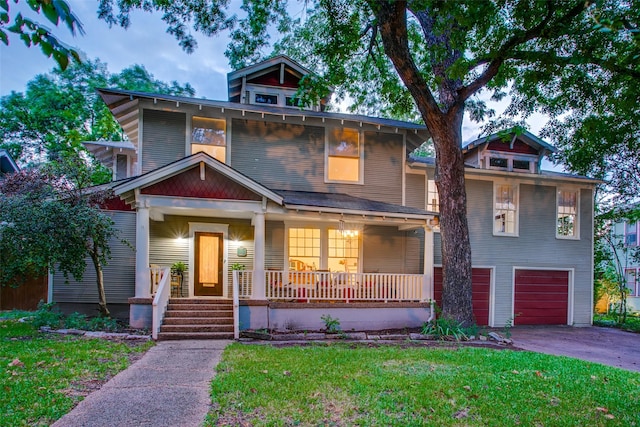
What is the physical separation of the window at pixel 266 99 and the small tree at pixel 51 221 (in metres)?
5.71

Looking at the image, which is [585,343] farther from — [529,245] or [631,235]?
[631,235]

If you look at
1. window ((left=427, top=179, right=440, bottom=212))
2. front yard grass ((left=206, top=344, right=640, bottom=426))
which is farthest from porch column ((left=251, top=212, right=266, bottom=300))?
window ((left=427, top=179, right=440, bottom=212))

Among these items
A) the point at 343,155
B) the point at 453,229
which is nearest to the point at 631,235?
the point at 453,229

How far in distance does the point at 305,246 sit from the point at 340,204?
2.20 metres

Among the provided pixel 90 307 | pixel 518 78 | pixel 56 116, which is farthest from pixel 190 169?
pixel 56 116

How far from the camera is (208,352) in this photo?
7273mm

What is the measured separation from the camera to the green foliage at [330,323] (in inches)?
381

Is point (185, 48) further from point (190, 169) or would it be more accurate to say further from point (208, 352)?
point (208, 352)

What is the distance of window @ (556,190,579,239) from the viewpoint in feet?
46.1

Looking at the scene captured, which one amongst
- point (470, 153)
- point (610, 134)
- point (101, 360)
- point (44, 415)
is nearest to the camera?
point (44, 415)

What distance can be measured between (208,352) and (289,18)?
388 inches

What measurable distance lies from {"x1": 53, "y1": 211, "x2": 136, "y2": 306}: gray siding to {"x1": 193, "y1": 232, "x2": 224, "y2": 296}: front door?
1787 mm

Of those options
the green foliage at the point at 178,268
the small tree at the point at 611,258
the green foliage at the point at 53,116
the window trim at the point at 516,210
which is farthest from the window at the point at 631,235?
the green foliage at the point at 53,116

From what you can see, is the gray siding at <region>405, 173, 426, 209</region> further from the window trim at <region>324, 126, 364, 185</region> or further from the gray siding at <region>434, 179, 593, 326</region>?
the window trim at <region>324, 126, 364, 185</region>
